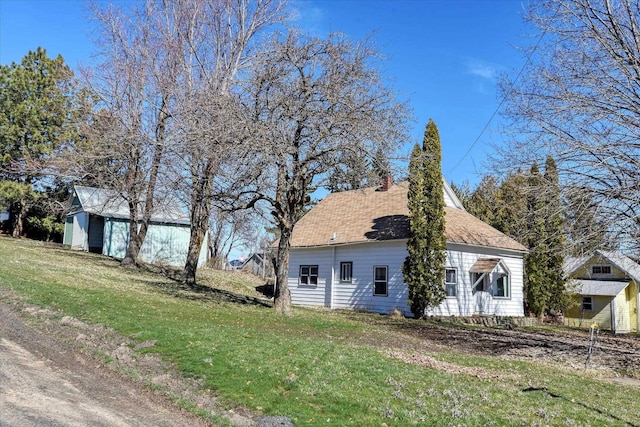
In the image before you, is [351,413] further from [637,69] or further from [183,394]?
[637,69]

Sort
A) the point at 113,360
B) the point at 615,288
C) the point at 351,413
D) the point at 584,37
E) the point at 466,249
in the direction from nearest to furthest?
the point at 351,413 → the point at 113,360 → the point at 584,37 → the point at 466,249 → the point at 615,288

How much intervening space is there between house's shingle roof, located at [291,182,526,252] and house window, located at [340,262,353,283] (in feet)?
3.89

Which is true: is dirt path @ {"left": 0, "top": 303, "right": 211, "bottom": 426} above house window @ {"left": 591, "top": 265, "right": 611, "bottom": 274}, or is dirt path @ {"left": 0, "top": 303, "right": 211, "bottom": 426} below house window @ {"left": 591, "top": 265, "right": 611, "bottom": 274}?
below

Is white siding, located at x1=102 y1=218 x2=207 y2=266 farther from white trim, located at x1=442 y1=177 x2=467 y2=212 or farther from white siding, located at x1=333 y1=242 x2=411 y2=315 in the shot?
white trim, located at x1=442 y1=177 x2=467 y2=212

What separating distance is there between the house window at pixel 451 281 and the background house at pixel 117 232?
17332mm

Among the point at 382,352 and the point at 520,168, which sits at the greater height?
the point at 520,168

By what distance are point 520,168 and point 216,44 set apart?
15946 millimetres

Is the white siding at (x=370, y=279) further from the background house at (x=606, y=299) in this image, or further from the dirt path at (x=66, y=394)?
the background house at (x=606, y=299)

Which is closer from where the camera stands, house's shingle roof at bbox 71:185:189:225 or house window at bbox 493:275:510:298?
house window at bbox 493:275:510:298

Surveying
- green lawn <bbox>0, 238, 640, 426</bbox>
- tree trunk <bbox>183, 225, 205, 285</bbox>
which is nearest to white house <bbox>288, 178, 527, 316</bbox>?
tree trunk <bbox>183, 225, 205, 285</bbox>

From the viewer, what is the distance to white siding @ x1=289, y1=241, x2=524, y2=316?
856 inches

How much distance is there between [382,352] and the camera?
423 inches

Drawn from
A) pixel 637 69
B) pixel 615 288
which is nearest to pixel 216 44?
pixel 637 69

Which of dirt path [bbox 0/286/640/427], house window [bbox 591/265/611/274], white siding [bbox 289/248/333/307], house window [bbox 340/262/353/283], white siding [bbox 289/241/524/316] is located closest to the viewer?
dirt path [bbox 0/286/640/427]
